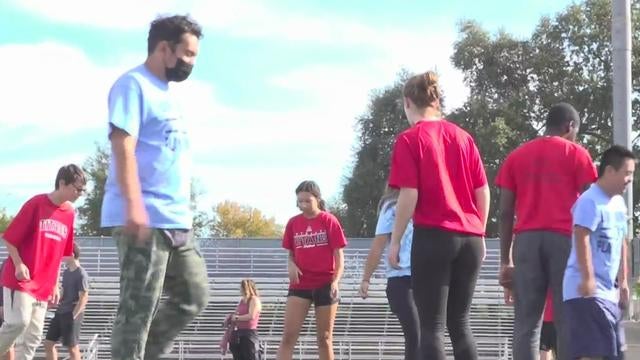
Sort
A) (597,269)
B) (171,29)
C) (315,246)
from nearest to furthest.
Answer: (171,29)
(597,269)
(315,246)

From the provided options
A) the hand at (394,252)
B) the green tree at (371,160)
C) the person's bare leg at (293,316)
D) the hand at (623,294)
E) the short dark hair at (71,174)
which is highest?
the green tree at (371,160)

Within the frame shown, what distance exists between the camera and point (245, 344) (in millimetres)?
16359

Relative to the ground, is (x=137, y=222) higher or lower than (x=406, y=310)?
higher

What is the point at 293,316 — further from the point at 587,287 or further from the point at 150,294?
the point at 150,294

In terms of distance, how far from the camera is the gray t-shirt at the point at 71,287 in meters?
14.3

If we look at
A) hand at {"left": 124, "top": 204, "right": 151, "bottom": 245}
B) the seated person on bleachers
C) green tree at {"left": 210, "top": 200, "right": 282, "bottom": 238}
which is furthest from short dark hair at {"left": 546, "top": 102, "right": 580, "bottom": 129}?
green tree at {"left": 210, "top": 200, "right": 282, "bottom": 238}

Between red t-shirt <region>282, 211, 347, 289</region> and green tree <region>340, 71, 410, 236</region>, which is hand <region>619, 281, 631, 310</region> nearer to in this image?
red t-shirt <region>282, 211, 347, 289</region>

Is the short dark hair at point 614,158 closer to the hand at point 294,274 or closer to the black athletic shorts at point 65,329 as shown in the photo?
the hand at point 294,274

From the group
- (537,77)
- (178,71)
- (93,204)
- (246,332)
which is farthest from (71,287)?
(93,204)

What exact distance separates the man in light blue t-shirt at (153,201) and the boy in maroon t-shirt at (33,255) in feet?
11.4

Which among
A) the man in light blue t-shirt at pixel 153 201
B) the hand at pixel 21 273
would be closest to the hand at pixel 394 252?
the man in light blue t-shirt at pixel 153 201

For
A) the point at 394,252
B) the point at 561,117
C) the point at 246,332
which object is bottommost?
the point at 246,332

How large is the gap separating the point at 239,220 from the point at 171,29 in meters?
92.1

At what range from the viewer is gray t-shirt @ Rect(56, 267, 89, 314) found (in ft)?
46.9
